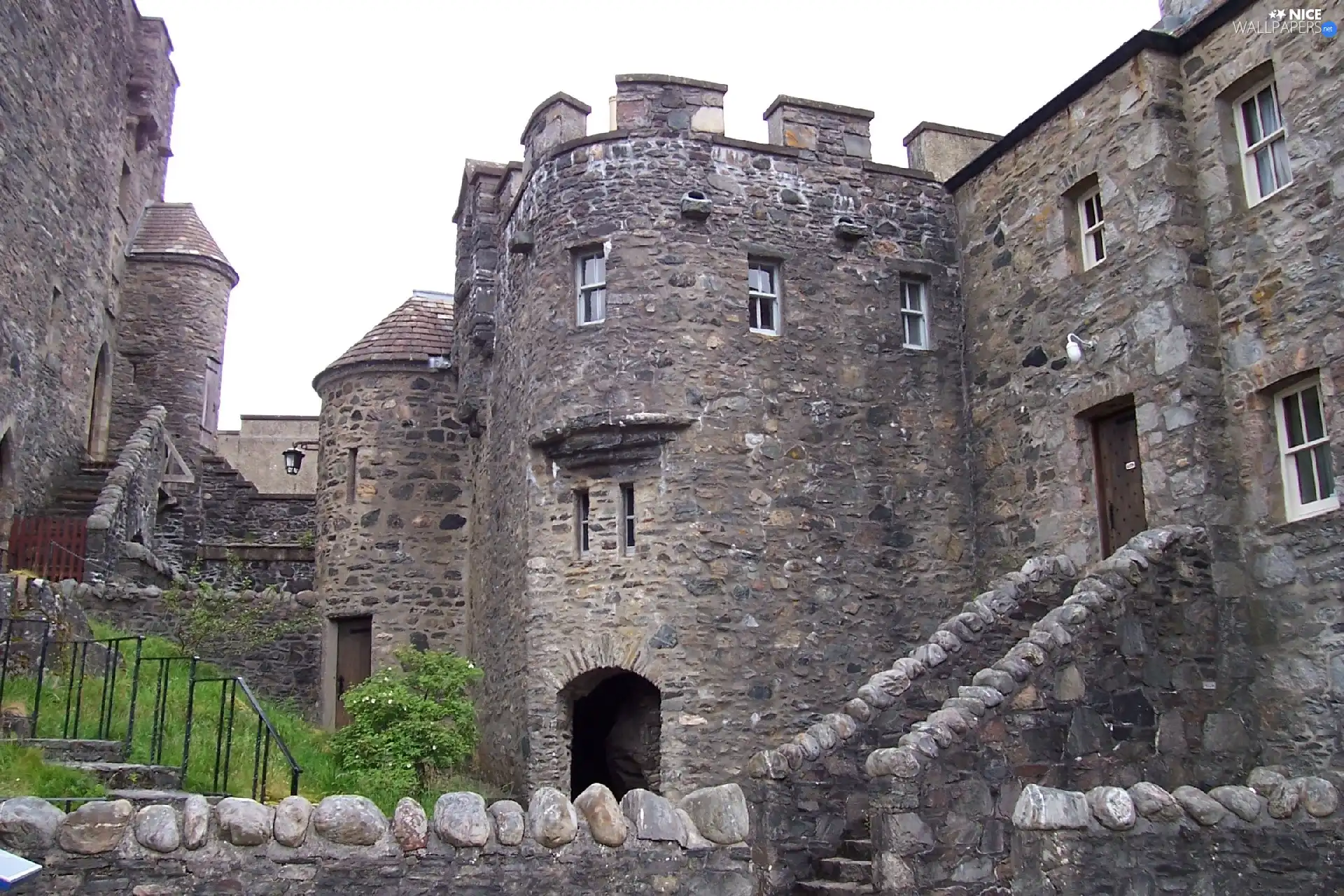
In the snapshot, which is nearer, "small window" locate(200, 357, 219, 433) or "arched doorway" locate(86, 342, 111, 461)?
"arched doorway" locate(86, 342, 111, 461)

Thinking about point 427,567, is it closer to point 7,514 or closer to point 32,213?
point 7,514

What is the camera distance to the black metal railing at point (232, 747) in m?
9.46

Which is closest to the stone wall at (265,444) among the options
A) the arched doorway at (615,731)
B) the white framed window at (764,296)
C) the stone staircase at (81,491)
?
the stone staircase at (81,491)

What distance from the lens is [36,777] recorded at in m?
8.83

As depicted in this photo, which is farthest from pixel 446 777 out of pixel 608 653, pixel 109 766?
pixel 109 766

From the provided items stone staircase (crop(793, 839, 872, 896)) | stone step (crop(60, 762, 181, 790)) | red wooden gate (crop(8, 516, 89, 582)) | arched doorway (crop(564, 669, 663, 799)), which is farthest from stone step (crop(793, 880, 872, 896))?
red wooden gate (crop(8, 516, 89, 582))

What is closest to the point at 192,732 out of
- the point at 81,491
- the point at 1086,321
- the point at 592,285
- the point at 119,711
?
the point at 119,711

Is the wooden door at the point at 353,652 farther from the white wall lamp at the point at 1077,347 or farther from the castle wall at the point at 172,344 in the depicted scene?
the white wall lamp at the point at 1077,347

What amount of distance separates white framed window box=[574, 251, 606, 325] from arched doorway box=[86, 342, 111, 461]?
44.3ft

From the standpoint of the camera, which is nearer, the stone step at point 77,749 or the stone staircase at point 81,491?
the stone step at point 77,749

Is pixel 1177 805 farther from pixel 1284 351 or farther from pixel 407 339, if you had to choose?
pixel 407 339

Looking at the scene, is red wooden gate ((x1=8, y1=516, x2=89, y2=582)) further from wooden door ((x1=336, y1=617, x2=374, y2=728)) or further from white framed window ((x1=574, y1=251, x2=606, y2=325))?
white framed window ((x1=574, y1=251, x2=606, y2=325))

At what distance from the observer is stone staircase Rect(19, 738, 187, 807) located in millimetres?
9273

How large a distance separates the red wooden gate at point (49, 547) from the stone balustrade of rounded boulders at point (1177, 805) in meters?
14.1
